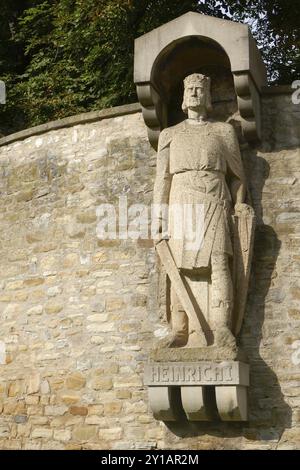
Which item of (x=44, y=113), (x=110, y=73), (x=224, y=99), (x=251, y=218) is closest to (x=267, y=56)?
(x=110, y=73)

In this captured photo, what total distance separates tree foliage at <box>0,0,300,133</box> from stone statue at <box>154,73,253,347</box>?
15.3ft

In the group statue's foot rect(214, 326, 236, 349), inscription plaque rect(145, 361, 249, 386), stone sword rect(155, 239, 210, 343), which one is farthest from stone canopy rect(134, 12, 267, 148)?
inscription plaque rect(145, 361, 249, 386)

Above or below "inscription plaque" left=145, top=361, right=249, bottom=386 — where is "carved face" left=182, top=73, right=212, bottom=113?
above

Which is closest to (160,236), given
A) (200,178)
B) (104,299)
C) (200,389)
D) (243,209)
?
(200,178)

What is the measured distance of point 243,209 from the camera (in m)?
8.36

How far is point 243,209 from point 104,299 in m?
1.46

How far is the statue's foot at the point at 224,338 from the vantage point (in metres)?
7.98

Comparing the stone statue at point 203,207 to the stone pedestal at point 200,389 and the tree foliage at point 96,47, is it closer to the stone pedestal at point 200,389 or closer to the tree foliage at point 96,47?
the stone pedestal at point 200,389

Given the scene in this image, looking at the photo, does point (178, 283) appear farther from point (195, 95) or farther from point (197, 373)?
point (195, 95)

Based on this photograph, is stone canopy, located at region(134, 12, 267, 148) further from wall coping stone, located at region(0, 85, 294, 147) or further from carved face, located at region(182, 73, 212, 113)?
carved face, located at region(182, 73, 212, 113)

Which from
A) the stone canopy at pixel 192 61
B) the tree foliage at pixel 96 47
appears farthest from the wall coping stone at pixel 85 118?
the tree foliage at pixel 96 47

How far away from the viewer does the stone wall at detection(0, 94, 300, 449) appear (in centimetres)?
829

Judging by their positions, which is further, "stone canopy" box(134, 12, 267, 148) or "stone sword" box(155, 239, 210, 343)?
"stone canopy" box(134, 12, 267, 148)

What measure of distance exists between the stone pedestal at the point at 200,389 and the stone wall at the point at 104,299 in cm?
23
